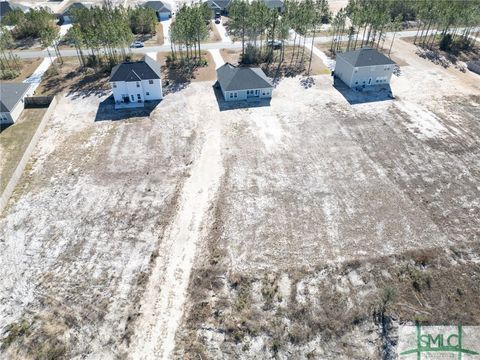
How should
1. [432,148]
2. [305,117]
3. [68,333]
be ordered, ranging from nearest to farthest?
[68,333]
[432,148]
[305,117]

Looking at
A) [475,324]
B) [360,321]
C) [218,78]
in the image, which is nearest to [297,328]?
[360,321]

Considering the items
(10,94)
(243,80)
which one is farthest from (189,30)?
(10,94)

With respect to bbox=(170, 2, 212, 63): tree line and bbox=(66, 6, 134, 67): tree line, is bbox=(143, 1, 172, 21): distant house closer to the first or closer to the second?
bbox=(66, 6, 134, 67): tree line

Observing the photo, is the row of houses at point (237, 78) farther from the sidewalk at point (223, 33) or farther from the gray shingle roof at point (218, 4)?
the gray shingle roof at point (218, 4)

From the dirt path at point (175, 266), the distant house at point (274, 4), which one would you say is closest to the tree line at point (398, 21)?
the distant house at point (274, 4)

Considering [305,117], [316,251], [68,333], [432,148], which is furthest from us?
[305,117]

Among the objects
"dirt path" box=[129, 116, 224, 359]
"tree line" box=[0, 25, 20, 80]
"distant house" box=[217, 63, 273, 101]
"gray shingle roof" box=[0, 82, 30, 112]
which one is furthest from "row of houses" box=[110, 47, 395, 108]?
"tree line" box=[0, 25, 20, 80]

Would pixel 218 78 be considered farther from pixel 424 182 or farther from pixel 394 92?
pixel 424 182
